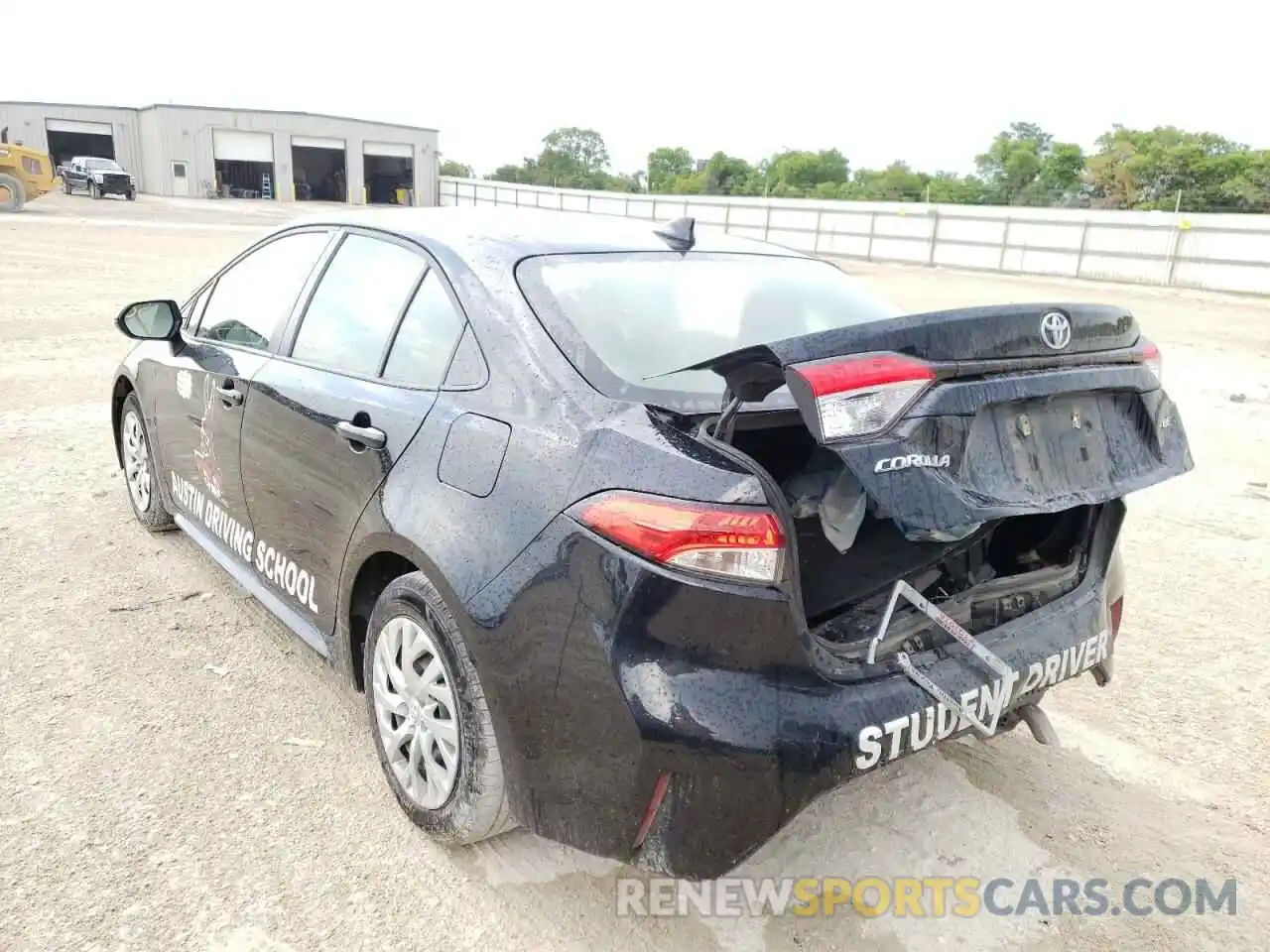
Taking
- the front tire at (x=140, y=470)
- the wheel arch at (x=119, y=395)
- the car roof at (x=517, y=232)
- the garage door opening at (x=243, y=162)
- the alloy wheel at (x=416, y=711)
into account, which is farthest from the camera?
the garage door opening at (x=243, y=162)

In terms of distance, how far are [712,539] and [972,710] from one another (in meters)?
0.81

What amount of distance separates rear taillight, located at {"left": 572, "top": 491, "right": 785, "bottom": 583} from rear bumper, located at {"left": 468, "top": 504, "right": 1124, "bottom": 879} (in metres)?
Result: 0.04

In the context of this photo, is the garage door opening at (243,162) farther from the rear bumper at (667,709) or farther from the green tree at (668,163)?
the rear bumper at (667,709)

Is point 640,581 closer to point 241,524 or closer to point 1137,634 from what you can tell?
point 241,524

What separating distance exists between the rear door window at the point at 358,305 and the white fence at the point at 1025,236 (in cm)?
1799

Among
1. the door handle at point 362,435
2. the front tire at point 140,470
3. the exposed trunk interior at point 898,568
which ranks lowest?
the front tire at point 140,470

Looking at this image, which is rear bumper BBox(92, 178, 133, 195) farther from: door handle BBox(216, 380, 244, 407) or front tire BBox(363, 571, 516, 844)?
front tire BBox(363, 571, 516, 844)

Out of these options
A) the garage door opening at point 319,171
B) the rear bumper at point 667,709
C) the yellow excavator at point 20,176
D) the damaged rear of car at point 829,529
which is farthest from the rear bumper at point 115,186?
the rear bumper at point 667,709

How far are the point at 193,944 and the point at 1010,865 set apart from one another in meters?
2.03

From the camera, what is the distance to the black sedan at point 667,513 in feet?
6.14

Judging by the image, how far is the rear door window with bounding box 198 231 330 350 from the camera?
331 cm

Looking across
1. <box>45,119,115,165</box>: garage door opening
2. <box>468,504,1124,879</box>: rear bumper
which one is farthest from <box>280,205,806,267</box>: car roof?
<box>45,119,115,165</box>: garage door opening

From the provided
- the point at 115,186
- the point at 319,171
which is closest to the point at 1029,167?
the point at 319,171

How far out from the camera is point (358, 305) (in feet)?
9.70
